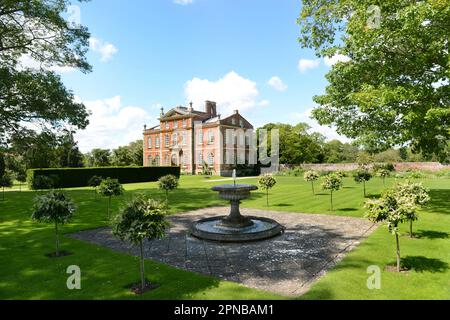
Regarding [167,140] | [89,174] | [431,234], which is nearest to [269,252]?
[431,234]

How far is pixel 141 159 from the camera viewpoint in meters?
71.6

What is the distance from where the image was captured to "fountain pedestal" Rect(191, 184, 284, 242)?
10.5 meters

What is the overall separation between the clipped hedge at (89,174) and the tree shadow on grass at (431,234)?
27.0m

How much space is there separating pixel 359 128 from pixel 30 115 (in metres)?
22.3

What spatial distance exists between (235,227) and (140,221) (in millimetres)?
5571

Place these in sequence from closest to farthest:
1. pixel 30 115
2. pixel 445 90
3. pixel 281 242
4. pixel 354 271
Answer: pixel 354 271, pixel 281 242, pixel 445 90, pixel 30 115

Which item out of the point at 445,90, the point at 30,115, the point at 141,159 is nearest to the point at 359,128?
the point at 445,90

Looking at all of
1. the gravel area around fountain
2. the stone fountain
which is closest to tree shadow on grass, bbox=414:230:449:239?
the gravel area around fountain

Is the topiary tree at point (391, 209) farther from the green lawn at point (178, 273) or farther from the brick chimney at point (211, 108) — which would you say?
the brick chimney at point (211, 108)

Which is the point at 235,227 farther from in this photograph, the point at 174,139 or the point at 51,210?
the point at 174,139

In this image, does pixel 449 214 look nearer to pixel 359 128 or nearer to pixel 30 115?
pixel 359 128

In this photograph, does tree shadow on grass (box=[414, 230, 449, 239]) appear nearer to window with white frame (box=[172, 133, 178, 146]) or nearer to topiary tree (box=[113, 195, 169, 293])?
topiary tree (box=[113, 195, 169, 293])

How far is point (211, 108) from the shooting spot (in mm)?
62938

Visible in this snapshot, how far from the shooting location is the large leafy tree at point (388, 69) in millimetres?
13594
